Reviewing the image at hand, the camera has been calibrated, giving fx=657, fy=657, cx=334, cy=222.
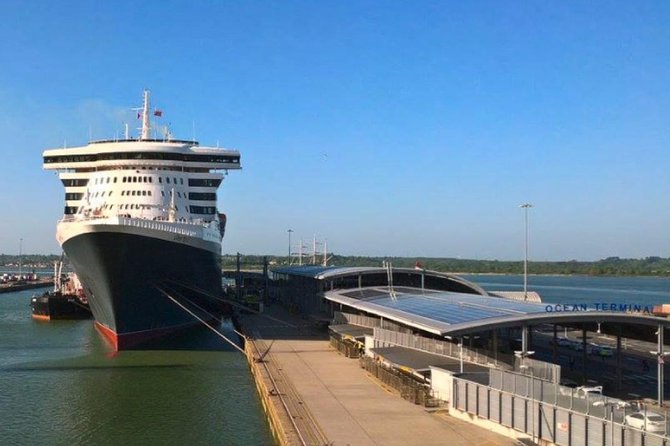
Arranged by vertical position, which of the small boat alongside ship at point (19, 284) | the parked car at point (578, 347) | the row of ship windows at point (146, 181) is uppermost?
the row of ship windows at point (146, 181)

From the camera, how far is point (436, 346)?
23.7 m

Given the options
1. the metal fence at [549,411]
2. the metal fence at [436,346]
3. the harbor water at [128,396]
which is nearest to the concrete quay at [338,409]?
the metal fence at [549,411]

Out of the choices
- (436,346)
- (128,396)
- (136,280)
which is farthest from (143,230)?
(436,346)

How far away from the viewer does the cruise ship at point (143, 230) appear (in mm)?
31844

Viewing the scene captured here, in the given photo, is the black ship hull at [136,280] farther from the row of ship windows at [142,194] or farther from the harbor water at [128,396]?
the row of ship windows at [142,194]

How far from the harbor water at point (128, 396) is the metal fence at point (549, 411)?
6.46m

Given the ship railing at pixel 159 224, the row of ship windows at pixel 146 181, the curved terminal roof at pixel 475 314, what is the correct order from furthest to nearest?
the row of ship windows at pixel 146 181, the ship railing at pixel 159 224, the curved terminal roof at pixel 475 314

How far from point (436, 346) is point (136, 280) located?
16.0 meters

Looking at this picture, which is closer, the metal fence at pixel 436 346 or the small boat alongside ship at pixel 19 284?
the metal fence at pixel 436 346

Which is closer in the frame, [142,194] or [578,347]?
[578,347]

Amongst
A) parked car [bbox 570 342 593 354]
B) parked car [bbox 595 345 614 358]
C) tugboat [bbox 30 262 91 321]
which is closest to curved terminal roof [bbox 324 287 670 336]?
parked car [bbox 595 345 614 358]

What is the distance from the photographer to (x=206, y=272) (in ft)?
132

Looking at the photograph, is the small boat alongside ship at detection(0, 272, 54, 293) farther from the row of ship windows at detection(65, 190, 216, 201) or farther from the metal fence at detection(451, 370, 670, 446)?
the metal fence at detection(451, 370, 670, 446)

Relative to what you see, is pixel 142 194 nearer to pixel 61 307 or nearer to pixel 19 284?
pixel 61 307
